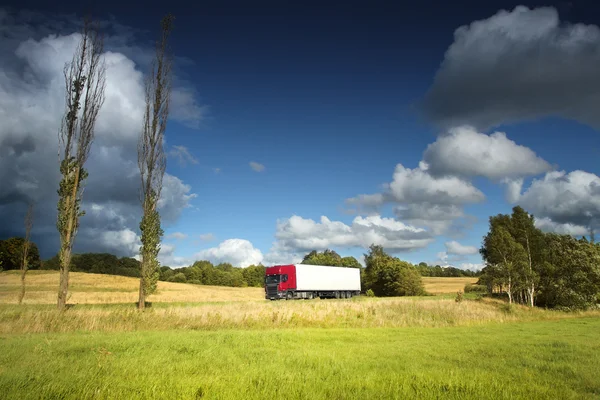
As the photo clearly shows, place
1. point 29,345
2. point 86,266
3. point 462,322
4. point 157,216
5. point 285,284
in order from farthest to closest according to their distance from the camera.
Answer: point 86,266 < point 285,284 < point 157,216 < point 462,322 < point 29,345

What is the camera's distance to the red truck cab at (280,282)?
4553 cm

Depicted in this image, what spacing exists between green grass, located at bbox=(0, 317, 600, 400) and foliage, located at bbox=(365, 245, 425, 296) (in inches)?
2264

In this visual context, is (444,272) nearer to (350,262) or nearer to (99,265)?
(350,262)

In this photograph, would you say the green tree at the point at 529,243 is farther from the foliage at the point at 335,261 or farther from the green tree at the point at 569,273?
the foliage at the point at 335,261

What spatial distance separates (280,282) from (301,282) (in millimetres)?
2709

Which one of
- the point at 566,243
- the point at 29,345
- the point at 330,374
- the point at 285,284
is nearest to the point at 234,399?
the point at 330,374

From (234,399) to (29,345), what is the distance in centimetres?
703

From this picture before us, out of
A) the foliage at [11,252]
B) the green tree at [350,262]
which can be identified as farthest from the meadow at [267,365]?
the green tree at [350,262]

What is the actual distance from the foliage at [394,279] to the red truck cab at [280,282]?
29.5 metres

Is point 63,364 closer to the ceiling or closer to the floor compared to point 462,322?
closer to the ceiling

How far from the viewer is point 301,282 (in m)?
46.8

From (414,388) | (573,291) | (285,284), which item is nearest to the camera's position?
(414,388)

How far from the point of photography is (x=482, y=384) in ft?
22.2

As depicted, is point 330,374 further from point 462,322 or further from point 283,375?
point 462,322
